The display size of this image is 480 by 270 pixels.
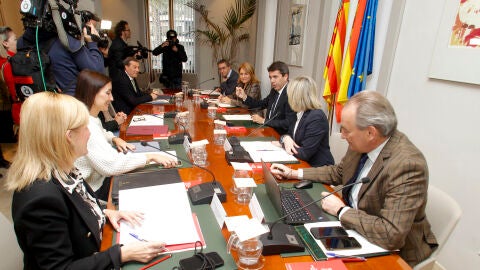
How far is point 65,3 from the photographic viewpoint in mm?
2082

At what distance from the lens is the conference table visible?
0.93m

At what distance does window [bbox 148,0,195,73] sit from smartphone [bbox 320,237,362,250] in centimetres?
657

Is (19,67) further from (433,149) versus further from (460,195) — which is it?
(460,195)

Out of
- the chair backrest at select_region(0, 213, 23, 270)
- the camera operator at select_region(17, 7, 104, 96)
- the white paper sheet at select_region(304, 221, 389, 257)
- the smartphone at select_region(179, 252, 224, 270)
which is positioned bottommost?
the chair backrest at select_region(0, 213, 23, 270)

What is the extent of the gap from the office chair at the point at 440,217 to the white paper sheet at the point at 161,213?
3.13 ft

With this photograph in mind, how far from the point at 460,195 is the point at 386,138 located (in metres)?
1.02

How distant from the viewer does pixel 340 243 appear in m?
A: 1.00

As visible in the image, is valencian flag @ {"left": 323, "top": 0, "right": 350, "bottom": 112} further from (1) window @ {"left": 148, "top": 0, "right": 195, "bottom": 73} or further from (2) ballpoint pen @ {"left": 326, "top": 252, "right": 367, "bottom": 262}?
(1) window @ {"left": 148, "top": 0, "right": 195, "bottom": 73}

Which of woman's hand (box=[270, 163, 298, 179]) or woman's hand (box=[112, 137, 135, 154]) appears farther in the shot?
woman's hand (box=[112, 137, 135, 154])

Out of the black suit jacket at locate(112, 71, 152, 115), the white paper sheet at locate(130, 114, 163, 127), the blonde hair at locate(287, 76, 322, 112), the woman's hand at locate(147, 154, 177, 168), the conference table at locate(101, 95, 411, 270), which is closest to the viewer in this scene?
the conference table at locate(101, 95, 411, 270)

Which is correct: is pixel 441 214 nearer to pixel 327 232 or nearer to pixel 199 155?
pixel 327 232

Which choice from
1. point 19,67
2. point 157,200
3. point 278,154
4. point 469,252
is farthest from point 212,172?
point 469,252

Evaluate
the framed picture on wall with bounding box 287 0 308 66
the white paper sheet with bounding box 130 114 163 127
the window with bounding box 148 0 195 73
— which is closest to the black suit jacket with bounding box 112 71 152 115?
the white paper sheet with bounding box 130 114 163 127

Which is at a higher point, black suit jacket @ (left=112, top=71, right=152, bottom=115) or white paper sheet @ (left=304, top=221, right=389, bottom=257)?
black suit jacket @ (left=112, top=71, right=152, bottom=115)
